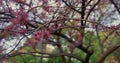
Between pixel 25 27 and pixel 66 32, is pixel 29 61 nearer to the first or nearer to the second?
pixel 66 32

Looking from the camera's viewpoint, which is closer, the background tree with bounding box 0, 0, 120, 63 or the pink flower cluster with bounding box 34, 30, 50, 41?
the pink flower cluster with bounding box 34, 30, 50, 41

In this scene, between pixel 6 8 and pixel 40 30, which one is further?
pixel 6 8

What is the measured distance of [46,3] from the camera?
402cm

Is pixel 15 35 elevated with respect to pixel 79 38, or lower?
elevated

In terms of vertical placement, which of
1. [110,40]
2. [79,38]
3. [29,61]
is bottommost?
[29,61]

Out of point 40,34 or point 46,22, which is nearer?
point 40,34

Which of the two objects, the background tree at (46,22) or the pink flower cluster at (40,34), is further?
the background tree at (46,22)

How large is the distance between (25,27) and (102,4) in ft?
6.29

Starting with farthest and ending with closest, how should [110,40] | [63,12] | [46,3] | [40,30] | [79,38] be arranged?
[110,40] < [79,38] < [63,12] < [46,3] < [40,30]

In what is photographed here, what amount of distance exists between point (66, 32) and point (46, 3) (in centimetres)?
144

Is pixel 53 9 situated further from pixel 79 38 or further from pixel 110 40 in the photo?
pixel 110 40

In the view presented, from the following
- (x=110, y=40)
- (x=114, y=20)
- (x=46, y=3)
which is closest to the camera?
(x=46, y=3)

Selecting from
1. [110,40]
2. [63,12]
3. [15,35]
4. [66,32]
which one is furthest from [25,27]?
[110,40]

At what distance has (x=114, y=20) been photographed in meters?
5.20
